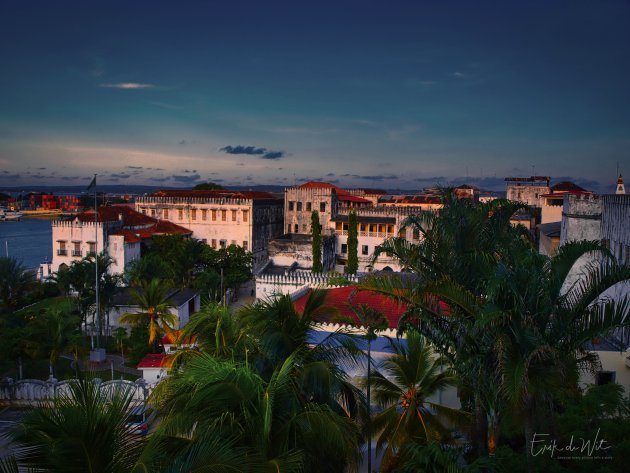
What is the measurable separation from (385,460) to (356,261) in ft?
110

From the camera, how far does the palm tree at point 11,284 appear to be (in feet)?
89.9

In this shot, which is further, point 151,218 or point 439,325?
point 151,218

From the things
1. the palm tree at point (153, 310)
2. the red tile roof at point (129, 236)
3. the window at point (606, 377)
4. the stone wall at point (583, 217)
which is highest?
the stone wall at point (583, 217)

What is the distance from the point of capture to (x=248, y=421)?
6406 millimetres

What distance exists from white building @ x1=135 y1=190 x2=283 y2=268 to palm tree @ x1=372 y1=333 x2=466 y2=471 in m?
37.1

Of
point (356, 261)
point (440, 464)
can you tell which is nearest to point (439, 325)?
point (440, 464)

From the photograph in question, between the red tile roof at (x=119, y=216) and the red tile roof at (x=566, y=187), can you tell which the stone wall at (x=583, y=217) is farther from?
the red tile roof at (x=566, y=187)

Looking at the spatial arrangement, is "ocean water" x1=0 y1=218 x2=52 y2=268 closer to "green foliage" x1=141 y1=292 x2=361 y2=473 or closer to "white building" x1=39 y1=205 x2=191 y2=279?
"white building" x1=39 y1=205 x2=191 y2=279

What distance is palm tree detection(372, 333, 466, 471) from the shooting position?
32.5 feet

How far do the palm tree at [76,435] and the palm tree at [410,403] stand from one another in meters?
6.44

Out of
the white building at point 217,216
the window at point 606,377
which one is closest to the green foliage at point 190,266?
the white building at point 217,216

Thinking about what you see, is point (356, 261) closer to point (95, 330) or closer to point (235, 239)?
point (235, 239)

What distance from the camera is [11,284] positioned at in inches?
1089

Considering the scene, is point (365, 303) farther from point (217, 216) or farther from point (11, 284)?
point (217, 216)
